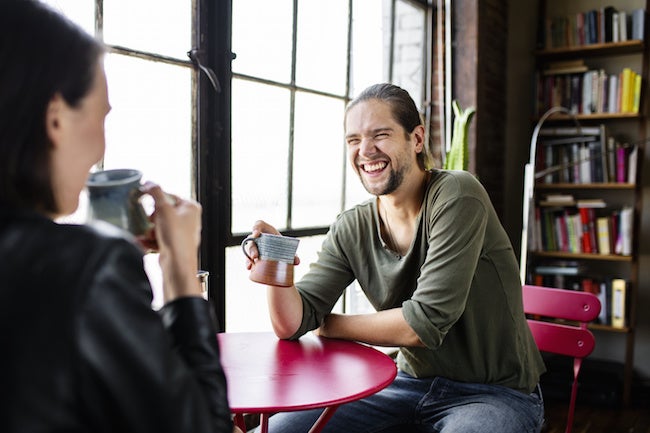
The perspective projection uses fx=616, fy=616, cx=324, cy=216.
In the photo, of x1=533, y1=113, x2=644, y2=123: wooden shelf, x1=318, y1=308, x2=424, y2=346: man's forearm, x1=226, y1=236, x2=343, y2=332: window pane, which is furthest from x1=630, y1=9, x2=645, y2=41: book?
x1=318, y1=308, x2=424, y2=346: man's forearm

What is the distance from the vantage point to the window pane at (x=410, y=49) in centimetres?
347

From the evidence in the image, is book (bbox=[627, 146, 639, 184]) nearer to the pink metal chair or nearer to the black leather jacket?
the pink metal chair

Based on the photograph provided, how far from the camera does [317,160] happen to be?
2793 mm

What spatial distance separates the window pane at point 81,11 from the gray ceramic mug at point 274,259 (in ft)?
2.61

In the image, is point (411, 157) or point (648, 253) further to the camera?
point (648, 253)

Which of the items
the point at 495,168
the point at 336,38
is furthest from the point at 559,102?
the point at 336,38

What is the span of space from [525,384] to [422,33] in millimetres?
2438

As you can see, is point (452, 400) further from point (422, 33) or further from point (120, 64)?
point (422, 33)

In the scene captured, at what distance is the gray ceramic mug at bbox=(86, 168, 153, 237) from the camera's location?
885mm

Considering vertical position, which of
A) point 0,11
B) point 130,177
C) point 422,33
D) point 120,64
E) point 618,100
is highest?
point 422,33

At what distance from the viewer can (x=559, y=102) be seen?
13.2 ft

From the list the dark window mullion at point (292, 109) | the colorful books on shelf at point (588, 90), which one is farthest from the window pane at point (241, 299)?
the colorful books on shelf at point (588, 90)

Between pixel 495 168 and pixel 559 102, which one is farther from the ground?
pixel 559 102

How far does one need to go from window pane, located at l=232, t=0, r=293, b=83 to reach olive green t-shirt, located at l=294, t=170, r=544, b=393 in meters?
0.87
